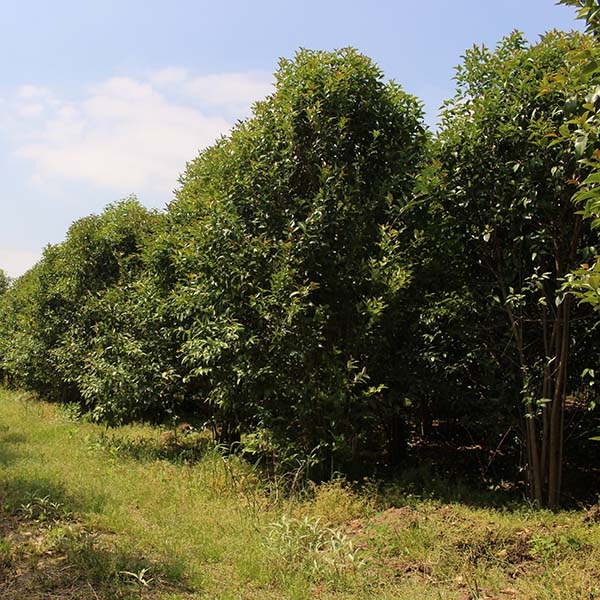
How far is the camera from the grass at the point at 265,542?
12.7ft

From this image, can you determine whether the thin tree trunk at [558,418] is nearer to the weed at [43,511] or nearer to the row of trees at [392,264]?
the row of trees at [392,264]

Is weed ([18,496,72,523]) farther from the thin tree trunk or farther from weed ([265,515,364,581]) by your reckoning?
the thin tree trunk

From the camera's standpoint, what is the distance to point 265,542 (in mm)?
4676

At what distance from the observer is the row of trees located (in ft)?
18.6

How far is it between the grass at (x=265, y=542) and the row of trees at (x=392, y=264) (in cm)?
83

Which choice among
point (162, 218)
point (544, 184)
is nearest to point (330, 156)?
point (544, 184)

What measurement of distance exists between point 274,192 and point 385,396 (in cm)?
281

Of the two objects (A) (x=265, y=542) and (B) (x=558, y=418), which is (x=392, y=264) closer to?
(B) (x=558, y=418)

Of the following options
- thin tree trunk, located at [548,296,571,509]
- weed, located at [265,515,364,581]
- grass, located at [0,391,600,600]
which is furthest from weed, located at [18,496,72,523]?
thin tree trunk, located at [548,296,571,509]

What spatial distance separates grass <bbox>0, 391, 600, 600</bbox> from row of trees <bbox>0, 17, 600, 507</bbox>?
Answer: 828 millimetres

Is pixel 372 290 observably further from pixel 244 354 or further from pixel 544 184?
pixel 544 184

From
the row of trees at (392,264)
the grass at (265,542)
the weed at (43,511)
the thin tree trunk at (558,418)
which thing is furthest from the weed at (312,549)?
the thin tree trunk at (558,418)

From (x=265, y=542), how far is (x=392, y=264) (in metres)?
3.12

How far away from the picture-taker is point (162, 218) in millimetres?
11031
